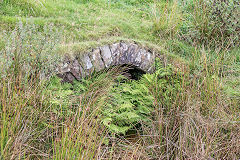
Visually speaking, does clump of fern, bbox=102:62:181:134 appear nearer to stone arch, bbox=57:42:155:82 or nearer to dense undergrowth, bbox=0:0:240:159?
dense undergrowth, bbox=0:0:240:159

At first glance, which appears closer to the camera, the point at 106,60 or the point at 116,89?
the point at 106,60

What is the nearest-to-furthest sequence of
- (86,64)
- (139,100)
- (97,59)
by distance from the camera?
1. (86,64)
2. (97,59)
3. (139,100)

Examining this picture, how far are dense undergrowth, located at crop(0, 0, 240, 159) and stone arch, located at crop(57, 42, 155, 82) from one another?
0.19m

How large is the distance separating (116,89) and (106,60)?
0.69 m

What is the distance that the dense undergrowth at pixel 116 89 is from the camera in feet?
9.79

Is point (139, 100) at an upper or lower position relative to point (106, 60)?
lower

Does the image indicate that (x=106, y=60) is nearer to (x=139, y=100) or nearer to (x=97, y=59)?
(x=97, y=59)

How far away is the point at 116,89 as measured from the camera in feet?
18.0

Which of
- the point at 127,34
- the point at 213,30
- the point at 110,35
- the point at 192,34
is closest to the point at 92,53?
the point at 110,35

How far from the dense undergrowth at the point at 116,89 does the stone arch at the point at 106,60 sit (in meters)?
0.19

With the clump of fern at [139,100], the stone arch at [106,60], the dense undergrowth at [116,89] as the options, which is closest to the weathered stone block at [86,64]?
the stone arch at [106,60]

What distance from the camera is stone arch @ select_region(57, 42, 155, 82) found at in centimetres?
478

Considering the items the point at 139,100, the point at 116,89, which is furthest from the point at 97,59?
the point at 139,100

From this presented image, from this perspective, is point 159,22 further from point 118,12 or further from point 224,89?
point 224,89
